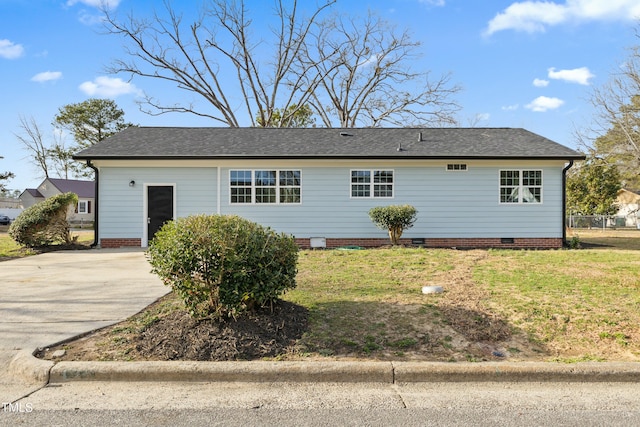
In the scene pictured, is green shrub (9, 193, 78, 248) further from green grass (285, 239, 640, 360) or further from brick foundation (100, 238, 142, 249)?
green grass (285, 239, 640, 360)

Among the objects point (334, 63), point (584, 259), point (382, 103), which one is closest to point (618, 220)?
point (382, 103)

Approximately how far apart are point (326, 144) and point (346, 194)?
2216 mm

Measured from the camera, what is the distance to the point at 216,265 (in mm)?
4254

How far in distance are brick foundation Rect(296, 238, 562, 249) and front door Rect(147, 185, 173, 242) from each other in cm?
437

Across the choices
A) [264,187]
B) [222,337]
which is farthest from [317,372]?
[264,187]

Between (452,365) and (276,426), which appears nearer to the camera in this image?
(276,426)

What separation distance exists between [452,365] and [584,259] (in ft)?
26.1

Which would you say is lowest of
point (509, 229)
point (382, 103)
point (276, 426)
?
point (276, 426)

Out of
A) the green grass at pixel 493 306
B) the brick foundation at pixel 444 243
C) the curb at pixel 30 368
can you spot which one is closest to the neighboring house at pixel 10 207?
the brick foundation at pixel 444 243

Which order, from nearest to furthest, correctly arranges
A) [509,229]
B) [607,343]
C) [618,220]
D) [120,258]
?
[607,343] → [120,258] → [509,229] → [618,220]

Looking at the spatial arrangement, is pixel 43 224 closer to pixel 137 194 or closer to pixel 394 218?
pixel 137 194

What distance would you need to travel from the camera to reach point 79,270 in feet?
29.6

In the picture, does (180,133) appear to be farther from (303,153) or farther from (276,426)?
(276,426)

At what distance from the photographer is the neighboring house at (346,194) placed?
13.7m
